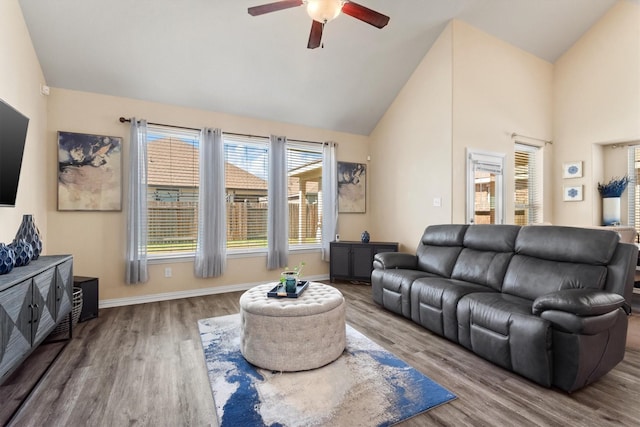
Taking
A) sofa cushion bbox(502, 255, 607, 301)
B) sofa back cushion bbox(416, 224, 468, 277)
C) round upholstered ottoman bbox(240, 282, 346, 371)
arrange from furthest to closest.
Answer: sofa back cushion bbox(416, 224, 468, 277), sofa cushion bbox(502, 255, 607, 301), round upholstered ottoman bbox(240, 282, 346, 371)

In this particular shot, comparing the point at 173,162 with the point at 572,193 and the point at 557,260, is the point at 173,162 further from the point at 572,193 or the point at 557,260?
the point at 572,193

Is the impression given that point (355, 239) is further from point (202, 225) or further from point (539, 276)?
point (539, 276)

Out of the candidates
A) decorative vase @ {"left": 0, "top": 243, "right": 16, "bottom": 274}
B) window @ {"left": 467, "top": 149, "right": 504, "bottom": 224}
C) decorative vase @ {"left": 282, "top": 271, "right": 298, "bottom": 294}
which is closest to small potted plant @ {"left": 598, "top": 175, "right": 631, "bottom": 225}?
window @ {"left": 467, "top": 149, "right": 504, "bottom": 224}

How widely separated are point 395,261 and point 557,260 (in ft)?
5.35

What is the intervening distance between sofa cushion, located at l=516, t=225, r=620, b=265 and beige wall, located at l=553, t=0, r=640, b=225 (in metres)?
3.29

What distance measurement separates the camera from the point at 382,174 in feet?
18.0

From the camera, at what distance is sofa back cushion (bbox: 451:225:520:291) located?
2.99m

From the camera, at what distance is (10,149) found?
240cm

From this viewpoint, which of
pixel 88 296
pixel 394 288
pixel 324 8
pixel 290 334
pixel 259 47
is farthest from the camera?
pixel 259 47

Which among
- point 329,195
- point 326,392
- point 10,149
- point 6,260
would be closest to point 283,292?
point 326,392

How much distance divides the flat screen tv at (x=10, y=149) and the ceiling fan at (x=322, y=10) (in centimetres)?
207

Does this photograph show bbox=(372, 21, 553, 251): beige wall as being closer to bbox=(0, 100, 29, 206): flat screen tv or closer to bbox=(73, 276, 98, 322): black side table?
bbox=(73, 276, 98, 322): black side table

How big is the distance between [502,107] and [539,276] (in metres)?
3.25

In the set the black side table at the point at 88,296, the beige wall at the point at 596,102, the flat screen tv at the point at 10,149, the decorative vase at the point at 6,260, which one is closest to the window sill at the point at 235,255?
the black side table at the point at 88,296
